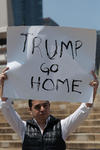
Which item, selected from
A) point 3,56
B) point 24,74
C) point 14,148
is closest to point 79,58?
point 24,74

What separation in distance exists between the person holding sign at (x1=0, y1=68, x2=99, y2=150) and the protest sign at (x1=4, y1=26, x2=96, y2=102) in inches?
3.2

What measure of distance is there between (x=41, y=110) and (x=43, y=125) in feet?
0.41

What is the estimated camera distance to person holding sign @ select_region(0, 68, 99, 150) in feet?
9.23

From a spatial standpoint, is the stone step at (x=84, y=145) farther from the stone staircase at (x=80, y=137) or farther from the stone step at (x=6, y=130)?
the stone step at (x=6, y=130)

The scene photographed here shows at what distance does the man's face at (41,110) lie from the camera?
2873 millimetres

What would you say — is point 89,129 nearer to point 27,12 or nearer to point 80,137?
point 80,137

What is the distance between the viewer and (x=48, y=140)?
2.81m

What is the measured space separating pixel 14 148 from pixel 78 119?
4170 mm

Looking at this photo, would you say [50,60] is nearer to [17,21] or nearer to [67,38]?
[67,38]

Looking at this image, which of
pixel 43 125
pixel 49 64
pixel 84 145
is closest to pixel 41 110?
pixel 43 125

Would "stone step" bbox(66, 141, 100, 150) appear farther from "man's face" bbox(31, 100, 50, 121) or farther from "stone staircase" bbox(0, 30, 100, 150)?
"man's face" bbox(31, 100, 50, 121)

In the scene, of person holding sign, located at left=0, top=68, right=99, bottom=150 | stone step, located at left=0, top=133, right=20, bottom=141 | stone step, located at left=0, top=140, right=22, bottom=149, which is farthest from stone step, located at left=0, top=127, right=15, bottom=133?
person holding sign, located at left=0, top=68, right=99, bottom=150

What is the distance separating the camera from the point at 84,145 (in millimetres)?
6492

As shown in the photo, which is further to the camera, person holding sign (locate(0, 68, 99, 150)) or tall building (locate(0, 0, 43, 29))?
tall building (locate(0, 0, 43, 29))
